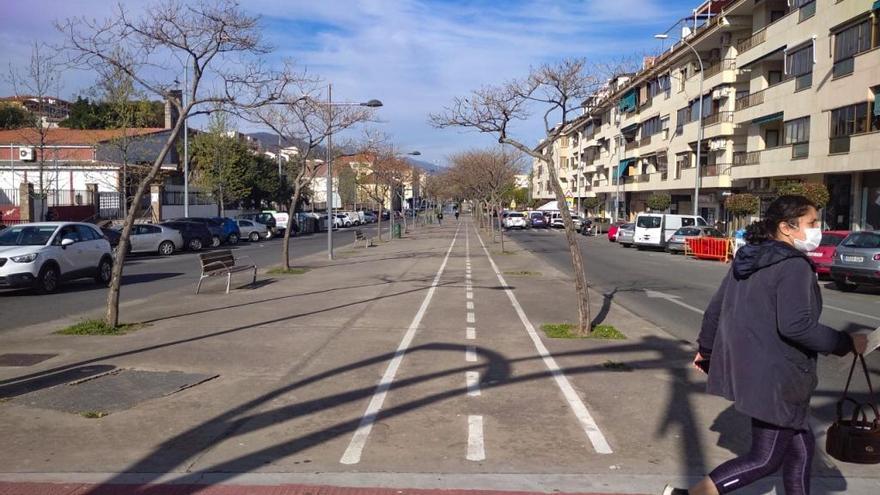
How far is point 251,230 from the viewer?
43.8 m

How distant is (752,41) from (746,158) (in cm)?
619

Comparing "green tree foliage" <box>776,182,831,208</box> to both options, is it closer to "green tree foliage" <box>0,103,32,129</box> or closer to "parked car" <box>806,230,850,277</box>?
"parked car" <box>806,230,850,277</box>

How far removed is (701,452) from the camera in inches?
209

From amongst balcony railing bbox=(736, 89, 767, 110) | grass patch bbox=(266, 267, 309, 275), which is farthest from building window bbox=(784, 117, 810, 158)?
grass patch bbox=(266, 267, 309, 275)

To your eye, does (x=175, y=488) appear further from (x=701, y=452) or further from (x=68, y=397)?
(x=701, y=452)

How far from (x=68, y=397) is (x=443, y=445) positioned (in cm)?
356

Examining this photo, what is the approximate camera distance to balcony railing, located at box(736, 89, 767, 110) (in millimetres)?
37781

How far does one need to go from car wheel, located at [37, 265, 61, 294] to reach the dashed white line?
40.3ft

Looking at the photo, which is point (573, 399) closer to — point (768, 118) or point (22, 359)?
point (22, 359)

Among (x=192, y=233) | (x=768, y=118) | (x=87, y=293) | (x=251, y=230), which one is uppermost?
(x=768, y=118)

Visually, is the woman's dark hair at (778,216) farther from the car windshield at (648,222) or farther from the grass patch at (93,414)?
the car windshield at (648,222)

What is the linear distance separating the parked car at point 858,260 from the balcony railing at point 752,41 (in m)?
23.3

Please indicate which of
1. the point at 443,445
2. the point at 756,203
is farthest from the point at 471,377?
the point at 756,203

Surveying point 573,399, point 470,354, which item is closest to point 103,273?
point 470,354
